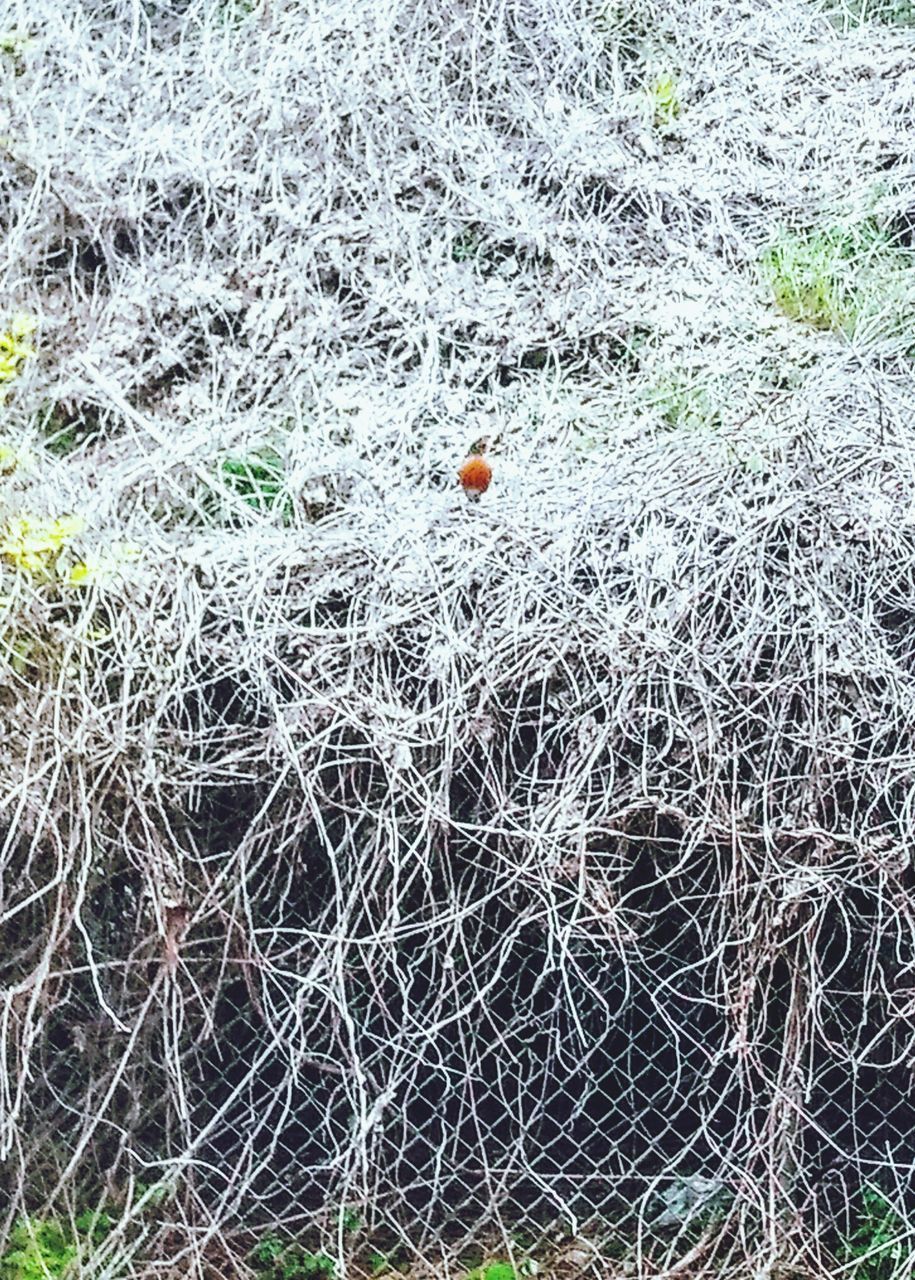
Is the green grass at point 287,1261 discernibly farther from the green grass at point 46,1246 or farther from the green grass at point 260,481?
the green grass at point 260,481

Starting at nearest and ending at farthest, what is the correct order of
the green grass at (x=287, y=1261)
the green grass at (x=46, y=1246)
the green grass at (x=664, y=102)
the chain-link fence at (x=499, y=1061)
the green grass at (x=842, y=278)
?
the chain-link fence at (x=499, y=1061) → the green grass at (x=46, y=1246) → the green grass at (x=287, y=1261) → the green grass at (x=842, y=278) → the green grass at (x=664, y=102)

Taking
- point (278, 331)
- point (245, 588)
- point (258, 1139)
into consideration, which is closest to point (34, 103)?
point (278, 331)

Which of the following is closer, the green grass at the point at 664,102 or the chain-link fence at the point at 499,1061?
the chain-link fence at the point at 499,1061

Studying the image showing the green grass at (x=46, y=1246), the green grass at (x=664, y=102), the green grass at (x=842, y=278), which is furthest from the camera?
the green grass at (x=664, y=102)

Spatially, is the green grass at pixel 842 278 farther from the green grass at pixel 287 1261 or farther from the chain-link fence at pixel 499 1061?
the green grass at pixel 287 1261

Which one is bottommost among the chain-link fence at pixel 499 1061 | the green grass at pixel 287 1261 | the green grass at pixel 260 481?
the green grass at pixel 287 1261

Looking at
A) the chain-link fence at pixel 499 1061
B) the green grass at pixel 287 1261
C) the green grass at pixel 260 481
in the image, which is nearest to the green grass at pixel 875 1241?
the chain-link fence at pixel 499 1061

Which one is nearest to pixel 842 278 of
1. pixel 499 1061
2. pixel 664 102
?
pixel 664 102

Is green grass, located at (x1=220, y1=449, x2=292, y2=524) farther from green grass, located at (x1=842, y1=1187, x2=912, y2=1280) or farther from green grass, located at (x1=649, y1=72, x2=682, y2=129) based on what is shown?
green grass, located at (x1=842, y1=1187, x2=912, y2=1280)

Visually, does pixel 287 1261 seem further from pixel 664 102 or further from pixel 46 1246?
pixel 664 102

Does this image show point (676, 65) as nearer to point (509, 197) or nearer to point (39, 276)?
point (509, 197)

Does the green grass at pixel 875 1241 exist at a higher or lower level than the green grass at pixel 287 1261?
higher
